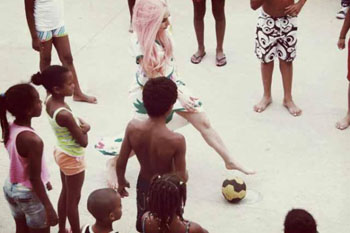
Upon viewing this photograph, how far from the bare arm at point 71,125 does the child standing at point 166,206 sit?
91 cm

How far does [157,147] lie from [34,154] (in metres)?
0.76

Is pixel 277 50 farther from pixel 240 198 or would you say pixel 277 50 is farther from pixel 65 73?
pixel 65 73

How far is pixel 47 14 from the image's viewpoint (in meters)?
6.26

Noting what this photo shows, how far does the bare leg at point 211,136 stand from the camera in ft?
17.4

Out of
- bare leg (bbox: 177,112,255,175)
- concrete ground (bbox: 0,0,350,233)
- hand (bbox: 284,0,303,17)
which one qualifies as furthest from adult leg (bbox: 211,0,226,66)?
bare leg (bbox: 177,112,255,175)

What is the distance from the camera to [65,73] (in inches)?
174

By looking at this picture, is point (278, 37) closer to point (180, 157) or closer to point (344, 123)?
point (344, 123)

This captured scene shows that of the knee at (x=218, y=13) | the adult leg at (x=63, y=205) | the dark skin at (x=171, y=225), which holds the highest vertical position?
the dark skin at (x=171, y=225)

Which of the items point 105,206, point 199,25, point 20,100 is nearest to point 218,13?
point 199,25

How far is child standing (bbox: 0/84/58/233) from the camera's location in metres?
4.12

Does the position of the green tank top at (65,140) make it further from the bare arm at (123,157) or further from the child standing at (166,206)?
the child standing at (166,206)

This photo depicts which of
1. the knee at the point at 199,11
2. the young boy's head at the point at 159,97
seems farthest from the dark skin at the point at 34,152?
the knee at the point at 199,11

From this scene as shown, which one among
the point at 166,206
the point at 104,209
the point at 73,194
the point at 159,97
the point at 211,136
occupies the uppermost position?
the point at 159,97

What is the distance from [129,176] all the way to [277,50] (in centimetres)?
188
